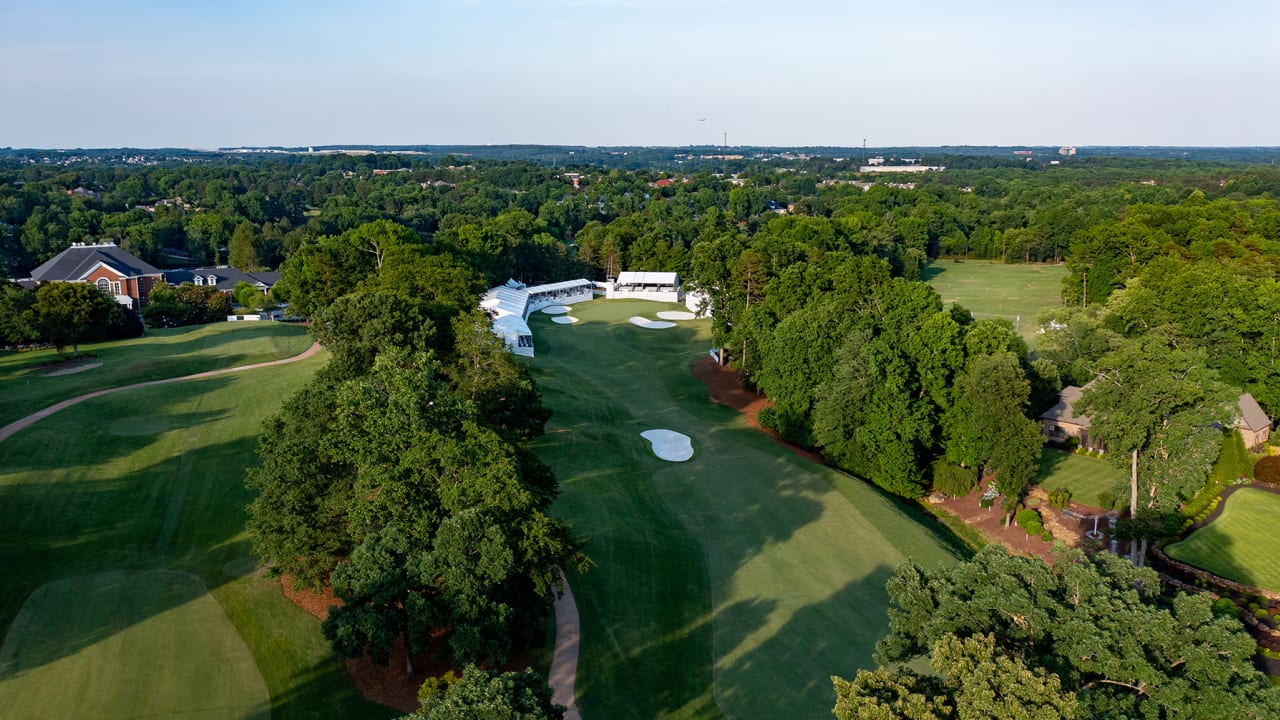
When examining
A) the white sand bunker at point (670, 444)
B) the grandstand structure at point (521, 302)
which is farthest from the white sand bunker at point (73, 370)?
the white sand bunker at point (670, 444)

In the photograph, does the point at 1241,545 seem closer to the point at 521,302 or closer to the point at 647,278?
the point at 521,302

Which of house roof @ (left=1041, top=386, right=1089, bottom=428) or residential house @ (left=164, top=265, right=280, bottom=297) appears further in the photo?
residential house @ (left=164, top=265, right=280, bottom=297)

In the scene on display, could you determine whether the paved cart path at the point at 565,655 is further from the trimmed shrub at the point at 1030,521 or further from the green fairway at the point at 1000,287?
the green fairway at the point at 1000,287

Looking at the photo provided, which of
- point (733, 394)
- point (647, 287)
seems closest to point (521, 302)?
point (647, 287)

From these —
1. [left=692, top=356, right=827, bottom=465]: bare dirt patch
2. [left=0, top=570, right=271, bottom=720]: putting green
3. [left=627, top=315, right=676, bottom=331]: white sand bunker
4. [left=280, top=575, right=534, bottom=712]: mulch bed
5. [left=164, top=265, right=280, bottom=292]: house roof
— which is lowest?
[left=692, top=356, right=827, bottom=465]: bare dirt patch

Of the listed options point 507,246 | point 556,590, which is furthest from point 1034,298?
point 556,590

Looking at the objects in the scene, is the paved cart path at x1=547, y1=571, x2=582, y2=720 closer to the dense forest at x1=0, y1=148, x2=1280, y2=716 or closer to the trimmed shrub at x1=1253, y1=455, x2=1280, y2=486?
the dense forest at x1=0, y1=148, x2=1280, y2=716

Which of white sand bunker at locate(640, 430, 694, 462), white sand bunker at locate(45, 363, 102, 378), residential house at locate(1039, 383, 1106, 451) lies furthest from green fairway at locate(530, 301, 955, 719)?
white sand bunker at locate(45, 363, 102, 378)

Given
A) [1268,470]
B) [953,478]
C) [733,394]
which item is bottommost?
[1268,470]
